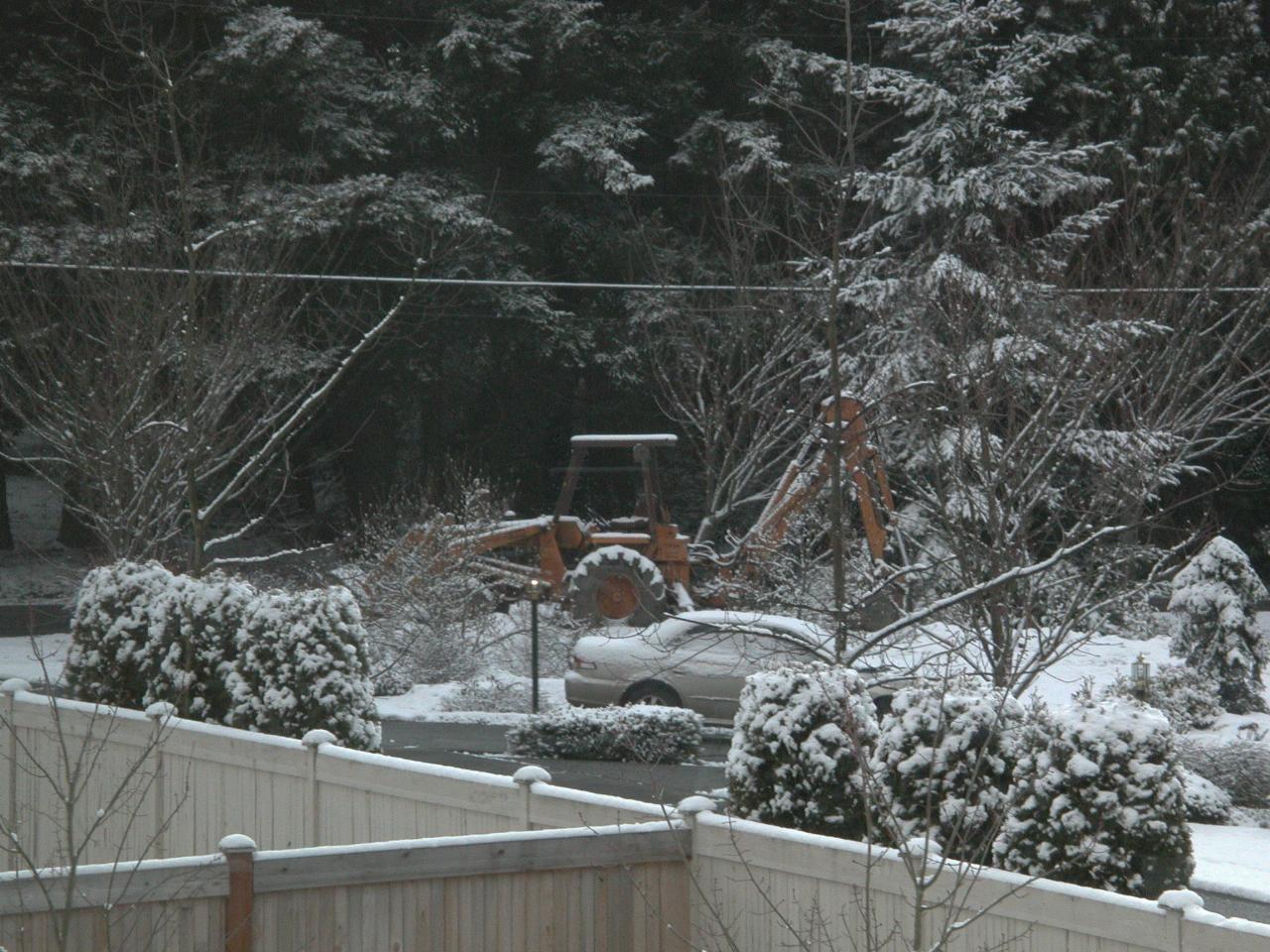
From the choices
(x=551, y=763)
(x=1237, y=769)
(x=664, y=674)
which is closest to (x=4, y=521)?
(x=664, y=674)

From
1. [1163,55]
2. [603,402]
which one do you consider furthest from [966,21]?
[603,402]

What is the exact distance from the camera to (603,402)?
38844 millimetres

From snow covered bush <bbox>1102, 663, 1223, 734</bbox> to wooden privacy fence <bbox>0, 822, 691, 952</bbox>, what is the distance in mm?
11842

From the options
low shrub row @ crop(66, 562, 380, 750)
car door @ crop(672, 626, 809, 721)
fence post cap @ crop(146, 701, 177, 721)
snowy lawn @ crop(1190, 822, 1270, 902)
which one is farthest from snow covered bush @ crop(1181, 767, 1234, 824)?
fence post cap @ crop(146, 701, 177, 721)

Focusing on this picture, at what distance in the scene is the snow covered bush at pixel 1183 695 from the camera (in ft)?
60.0

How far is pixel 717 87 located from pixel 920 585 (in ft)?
75.8

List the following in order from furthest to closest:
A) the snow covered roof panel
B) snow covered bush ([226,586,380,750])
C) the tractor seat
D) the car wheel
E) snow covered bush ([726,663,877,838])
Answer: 1. the tractor seat
2. the snow covered roof panel
3. the car wheel
4. snow covered bush ([226,586,380,750])
5. snow covered bush ([726,663,877,838])

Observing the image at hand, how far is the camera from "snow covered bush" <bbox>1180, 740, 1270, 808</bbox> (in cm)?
1543

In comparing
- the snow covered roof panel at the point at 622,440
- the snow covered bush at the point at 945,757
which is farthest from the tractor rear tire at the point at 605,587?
the snow covered bush at the point at 945,757

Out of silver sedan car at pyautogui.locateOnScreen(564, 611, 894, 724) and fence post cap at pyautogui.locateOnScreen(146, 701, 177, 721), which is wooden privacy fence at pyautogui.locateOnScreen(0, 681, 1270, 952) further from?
silver sedan car at pyautogui.locateOnScreen(564, 611, 894, 724)

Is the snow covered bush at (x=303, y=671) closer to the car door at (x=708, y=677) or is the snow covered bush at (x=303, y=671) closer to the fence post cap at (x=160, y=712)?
the fence post cap at (x=160, y=712)

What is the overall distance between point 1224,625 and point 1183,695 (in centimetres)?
174

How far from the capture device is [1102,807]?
7.43 m

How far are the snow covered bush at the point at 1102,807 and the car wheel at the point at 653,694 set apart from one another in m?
11.1
